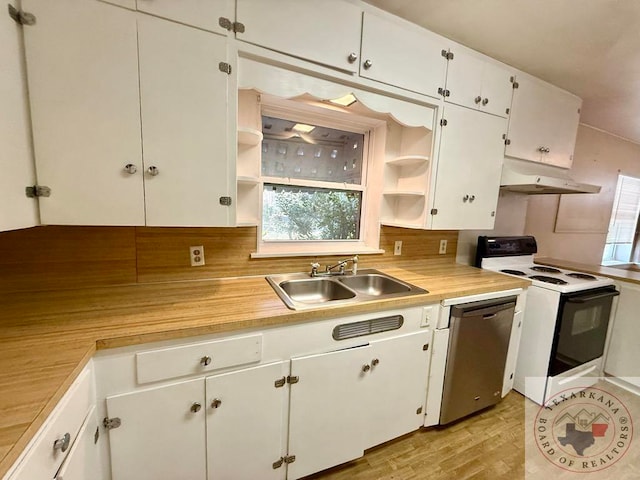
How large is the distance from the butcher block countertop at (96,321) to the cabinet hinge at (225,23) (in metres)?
1.22

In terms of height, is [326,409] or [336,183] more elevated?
[336,183]

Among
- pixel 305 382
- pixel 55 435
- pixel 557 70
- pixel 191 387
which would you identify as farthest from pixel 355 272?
pixel 557 70

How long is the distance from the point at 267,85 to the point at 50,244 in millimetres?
1284

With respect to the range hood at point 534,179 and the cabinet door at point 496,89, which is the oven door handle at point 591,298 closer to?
the range hood at point 534,179

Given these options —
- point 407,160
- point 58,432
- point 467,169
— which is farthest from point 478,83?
point 58,432

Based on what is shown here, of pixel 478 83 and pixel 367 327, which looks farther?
pixel 478 83

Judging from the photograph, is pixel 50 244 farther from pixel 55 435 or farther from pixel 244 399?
pixel 244 399

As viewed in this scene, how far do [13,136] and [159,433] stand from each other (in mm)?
1154

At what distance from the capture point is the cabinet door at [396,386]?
1468mm

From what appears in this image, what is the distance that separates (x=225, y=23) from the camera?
1.19m

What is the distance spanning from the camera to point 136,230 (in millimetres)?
1446

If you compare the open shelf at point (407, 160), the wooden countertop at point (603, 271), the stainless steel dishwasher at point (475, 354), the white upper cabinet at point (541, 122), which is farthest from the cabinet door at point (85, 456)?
the wooden countertop at point (603, 271)

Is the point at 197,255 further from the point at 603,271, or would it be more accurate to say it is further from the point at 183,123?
the point at 603,271

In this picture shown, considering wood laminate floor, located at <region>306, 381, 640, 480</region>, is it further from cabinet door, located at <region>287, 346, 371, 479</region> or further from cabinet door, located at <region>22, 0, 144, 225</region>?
cabinet door, located at <region>22, 0, 144, 225</region>
